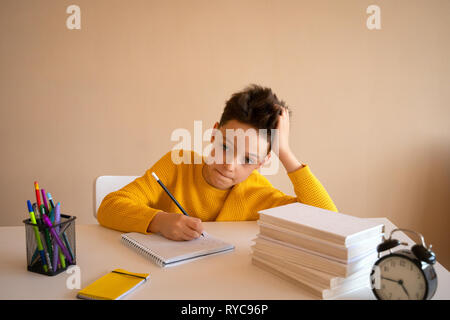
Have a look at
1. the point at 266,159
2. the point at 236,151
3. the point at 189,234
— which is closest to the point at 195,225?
the point at 189,234

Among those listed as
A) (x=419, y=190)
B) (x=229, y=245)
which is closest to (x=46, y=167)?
(x=229, y=245)

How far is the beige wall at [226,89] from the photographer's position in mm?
2150

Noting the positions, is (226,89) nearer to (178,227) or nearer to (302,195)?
(302,195)

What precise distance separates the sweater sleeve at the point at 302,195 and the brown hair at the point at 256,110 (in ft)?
0.52

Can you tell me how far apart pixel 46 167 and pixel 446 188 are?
2.59 m

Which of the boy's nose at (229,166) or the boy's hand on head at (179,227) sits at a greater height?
the boy's nose at (229,166)

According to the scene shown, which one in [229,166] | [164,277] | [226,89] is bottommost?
[164,277]

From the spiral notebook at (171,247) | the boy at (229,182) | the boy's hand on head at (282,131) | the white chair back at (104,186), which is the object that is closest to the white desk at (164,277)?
the spiral notebook at (171,247)

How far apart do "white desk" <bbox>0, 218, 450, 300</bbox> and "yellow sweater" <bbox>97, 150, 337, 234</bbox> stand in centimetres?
25

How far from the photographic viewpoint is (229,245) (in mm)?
917

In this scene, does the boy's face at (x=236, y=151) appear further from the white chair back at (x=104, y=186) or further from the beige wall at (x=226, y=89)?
the beige wall at (x=226, y=89)

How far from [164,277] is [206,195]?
0.58 m

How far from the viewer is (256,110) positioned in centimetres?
120
